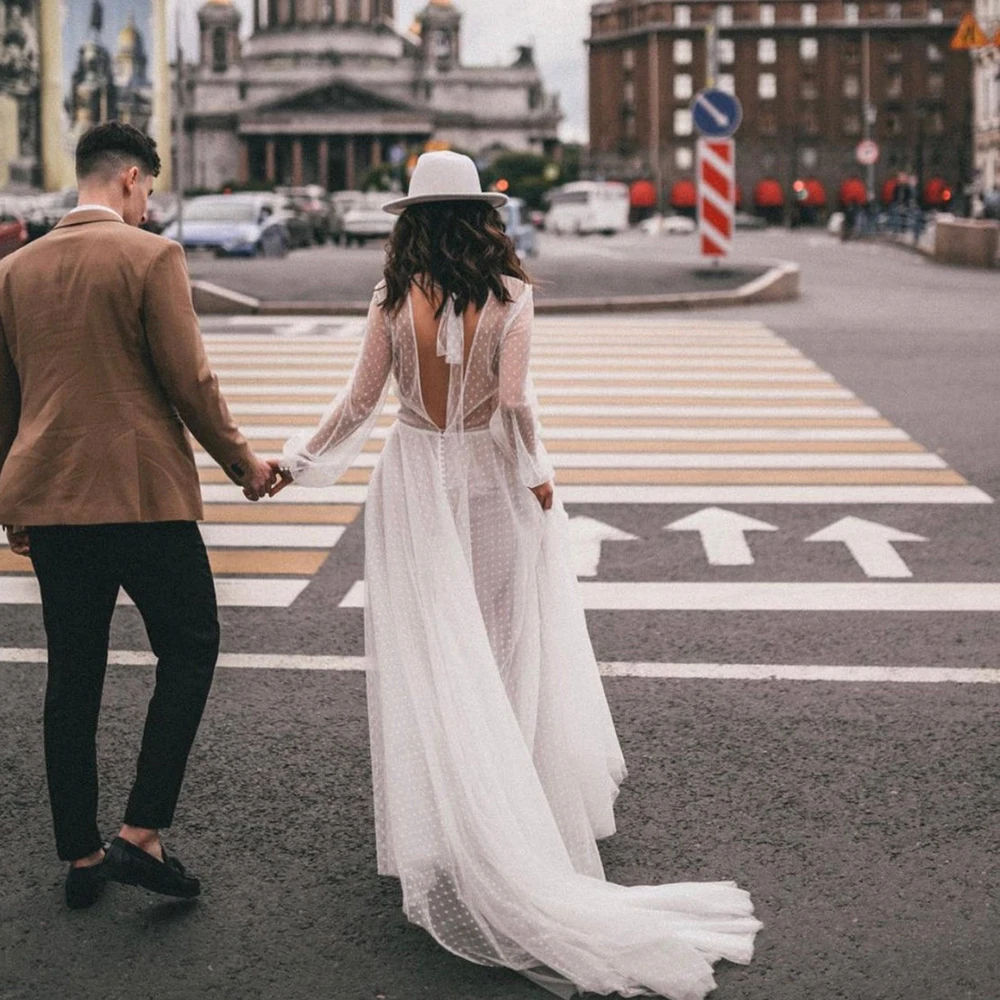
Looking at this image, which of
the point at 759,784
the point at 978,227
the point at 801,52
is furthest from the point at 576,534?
the point at 801,52

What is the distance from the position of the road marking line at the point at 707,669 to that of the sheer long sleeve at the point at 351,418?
1.79m

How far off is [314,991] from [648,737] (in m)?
1.94

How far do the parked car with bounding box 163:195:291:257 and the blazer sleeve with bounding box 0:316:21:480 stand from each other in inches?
1152

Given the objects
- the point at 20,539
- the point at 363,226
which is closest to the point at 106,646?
the point at 20,539

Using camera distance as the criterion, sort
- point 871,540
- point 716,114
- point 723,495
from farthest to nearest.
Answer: point 716,114 < point 723,495 < point 871,540

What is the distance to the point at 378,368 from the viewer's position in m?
4.30

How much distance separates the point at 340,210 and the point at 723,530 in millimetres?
50796

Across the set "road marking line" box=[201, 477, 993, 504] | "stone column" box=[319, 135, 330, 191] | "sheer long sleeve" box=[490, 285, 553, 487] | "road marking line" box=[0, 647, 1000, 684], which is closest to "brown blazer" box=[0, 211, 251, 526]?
"sheer long sleeve" box=[490, 285, 553, 487]

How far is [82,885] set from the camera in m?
4.21

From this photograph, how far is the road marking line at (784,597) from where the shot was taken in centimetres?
719

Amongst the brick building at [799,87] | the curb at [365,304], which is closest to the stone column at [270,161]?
the brick building at [799,87]

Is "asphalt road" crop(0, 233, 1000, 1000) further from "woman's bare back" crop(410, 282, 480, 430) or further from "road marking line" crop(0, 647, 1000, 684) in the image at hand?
"woman's bare back" crop(410, 282, 480, 430)

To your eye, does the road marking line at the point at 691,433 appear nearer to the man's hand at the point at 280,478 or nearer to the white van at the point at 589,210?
the man's hand at the point at 280,478

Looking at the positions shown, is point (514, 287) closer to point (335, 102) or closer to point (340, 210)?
point (340, 210)
